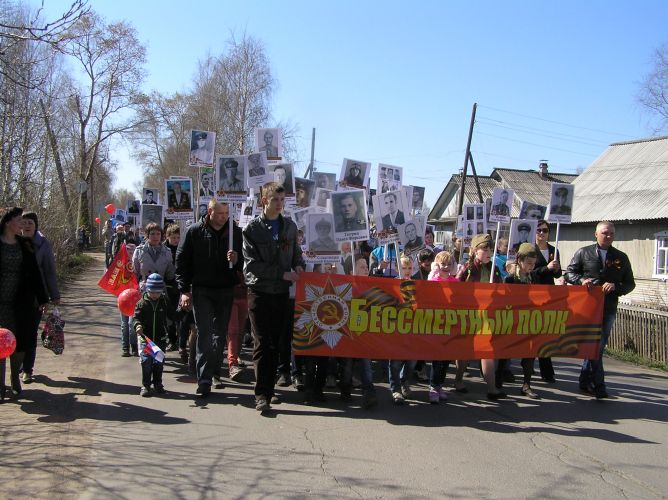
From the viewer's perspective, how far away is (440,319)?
671 cm

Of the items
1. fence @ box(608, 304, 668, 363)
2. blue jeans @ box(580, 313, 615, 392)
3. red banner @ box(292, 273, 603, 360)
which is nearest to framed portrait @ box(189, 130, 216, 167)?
red banner @ box(292, 273, 603, 360)

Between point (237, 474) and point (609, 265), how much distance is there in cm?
521

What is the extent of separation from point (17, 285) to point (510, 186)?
135 ft

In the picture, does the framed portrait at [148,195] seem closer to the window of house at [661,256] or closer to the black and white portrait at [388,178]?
the black and white portrait at [388,178]

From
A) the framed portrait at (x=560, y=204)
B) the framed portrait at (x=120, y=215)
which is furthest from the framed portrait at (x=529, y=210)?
the framed portrait at (x=120, y=215)

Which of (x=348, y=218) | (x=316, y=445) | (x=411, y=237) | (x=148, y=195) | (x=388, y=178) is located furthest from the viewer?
(x=148, y=195)

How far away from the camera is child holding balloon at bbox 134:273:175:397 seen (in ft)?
21.1

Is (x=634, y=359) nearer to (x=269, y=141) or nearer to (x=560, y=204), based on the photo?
(x=560, y=204)

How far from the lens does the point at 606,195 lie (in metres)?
29.9

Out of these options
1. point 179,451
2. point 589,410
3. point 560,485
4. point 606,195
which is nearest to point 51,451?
point 179,451

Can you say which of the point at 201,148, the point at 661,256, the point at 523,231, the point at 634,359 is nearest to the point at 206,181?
the point at 201,148

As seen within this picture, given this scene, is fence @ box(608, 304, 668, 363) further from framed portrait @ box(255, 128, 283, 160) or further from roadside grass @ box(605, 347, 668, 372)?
framed portrait @ box(255, 128, 283, 160)

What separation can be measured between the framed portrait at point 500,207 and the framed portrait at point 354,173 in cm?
239

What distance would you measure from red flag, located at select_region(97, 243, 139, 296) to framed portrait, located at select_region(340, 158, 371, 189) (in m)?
3.92
